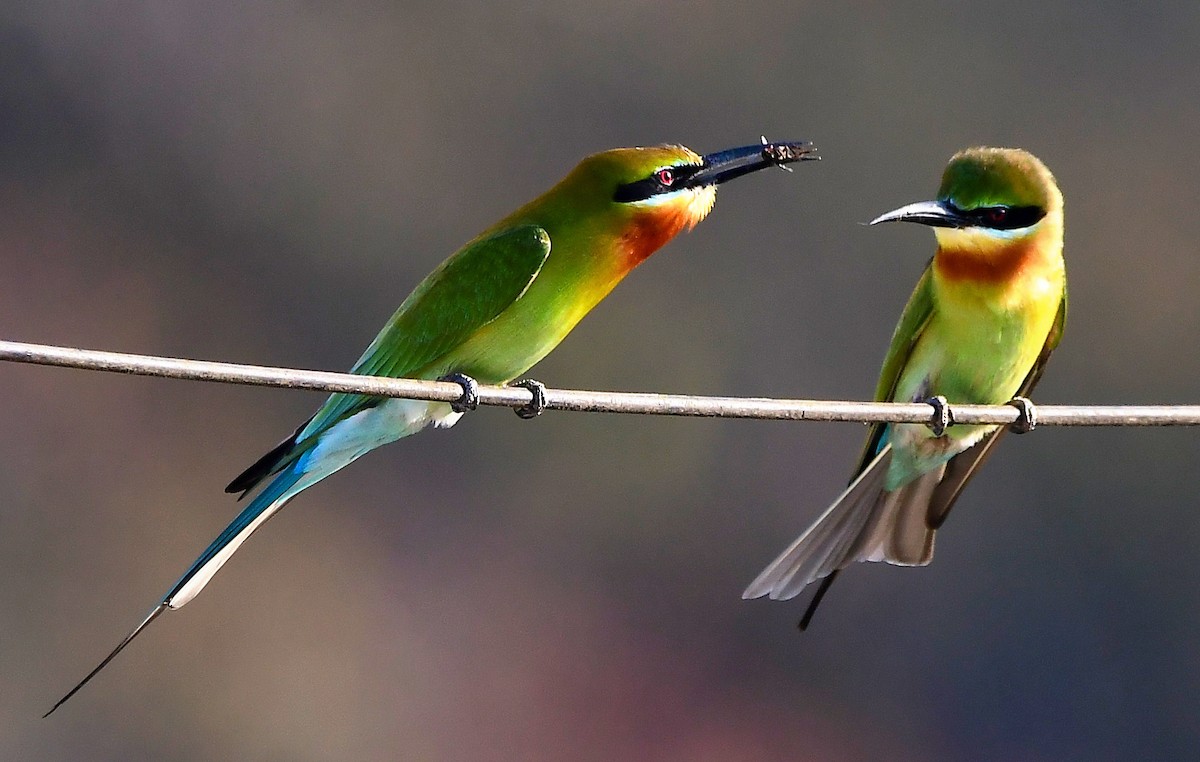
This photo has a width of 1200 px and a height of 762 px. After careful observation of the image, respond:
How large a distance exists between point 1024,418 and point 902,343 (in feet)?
1.54

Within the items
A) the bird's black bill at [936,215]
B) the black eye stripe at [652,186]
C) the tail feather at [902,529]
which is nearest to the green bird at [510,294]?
the black eye stripe at [652,186]

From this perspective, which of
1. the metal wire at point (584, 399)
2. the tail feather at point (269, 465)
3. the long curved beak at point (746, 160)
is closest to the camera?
the metal wire at point (584, 399)

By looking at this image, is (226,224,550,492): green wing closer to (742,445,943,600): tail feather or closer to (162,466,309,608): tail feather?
(162,466,309,608): tail feather

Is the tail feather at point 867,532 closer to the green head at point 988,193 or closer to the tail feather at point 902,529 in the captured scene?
the tail feather at point 902,529

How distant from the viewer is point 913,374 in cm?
188

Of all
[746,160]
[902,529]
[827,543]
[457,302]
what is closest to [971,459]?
[902,529]

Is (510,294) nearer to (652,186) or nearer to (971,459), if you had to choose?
(652,186)

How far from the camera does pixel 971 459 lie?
193cm

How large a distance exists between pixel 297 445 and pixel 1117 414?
885mm

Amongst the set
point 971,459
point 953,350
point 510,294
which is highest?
point 510,294

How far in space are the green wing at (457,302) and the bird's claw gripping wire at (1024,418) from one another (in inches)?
23.2

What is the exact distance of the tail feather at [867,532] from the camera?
5.15 ft

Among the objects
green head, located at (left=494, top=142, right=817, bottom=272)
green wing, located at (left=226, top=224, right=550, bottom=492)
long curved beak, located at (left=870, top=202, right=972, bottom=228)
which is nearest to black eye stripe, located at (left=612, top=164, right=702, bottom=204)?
green head, located at (left=494, top=142, right=817, bottom=272)

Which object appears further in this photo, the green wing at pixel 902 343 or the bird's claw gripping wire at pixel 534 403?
the green wing at pixel 902 343
